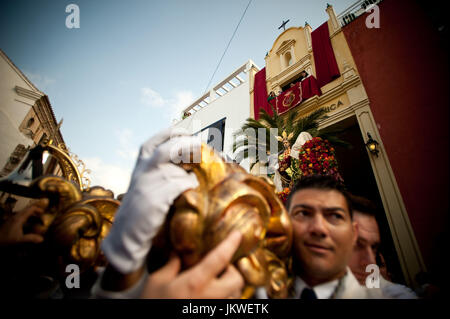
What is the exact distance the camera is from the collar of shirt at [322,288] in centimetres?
73

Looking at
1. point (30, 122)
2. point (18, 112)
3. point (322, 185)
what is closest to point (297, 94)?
point (322, 185)

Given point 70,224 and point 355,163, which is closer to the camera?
point 70,224

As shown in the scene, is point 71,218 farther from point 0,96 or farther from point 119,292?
point 0,96

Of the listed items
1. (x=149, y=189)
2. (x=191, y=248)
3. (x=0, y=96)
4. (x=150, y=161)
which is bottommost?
(x=191, y=248)

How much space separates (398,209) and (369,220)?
9.29ft

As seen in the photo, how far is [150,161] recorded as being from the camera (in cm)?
61

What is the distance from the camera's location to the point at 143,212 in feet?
1.68

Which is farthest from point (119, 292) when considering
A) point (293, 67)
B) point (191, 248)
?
point (293, 67)

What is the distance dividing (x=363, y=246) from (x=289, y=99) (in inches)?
239

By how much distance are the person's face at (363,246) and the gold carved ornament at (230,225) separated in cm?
100

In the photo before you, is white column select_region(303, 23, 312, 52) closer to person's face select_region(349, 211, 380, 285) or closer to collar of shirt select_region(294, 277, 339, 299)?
person's face select_region(349, 211, 380, 285)

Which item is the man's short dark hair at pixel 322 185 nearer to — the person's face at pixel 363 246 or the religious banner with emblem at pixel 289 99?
the person's face at pixel 363 246

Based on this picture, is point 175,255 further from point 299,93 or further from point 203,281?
point 299,93
